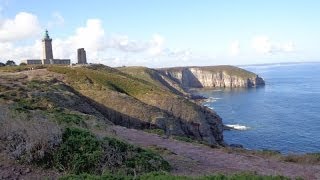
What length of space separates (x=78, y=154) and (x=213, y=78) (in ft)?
596

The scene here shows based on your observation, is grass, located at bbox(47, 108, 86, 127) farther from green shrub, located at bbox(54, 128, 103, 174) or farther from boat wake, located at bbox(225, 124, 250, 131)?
boat wake, located at bbox(225, 124, 250, 131)

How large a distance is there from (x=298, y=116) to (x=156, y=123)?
131 feet

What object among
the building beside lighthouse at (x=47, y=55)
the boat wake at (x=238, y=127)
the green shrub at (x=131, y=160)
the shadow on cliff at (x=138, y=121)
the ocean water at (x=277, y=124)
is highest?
the building beside lighthouse at (x=47, y=55)

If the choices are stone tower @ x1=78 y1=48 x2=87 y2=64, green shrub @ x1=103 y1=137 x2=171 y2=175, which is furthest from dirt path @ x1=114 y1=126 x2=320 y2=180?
stone tower @ x1=78 y1=48 x2=87 y2=64

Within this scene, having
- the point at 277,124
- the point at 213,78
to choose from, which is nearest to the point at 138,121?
the point at 277,124

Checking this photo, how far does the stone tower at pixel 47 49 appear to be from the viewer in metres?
88.7

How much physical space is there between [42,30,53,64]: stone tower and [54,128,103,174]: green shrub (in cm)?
8048

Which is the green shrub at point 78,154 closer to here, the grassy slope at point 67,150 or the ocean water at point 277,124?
the grassy slope at point 67,150

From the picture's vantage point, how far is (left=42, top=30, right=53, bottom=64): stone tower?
88688 millimetres

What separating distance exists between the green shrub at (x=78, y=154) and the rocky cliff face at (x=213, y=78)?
6591 inches

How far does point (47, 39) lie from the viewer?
88750 millimetres

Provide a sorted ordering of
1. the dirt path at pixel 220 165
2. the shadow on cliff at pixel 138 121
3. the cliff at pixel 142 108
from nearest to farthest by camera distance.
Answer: the dirt path at pixel 220 165 < the shadow on cliff at pixel 138 121 < the cliff at pixel 142 108

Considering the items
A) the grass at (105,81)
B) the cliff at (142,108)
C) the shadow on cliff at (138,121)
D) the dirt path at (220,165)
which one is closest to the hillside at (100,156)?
the dirt path at (220,165)

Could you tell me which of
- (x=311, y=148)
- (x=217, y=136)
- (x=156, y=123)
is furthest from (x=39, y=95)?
(x=311, y=148)
